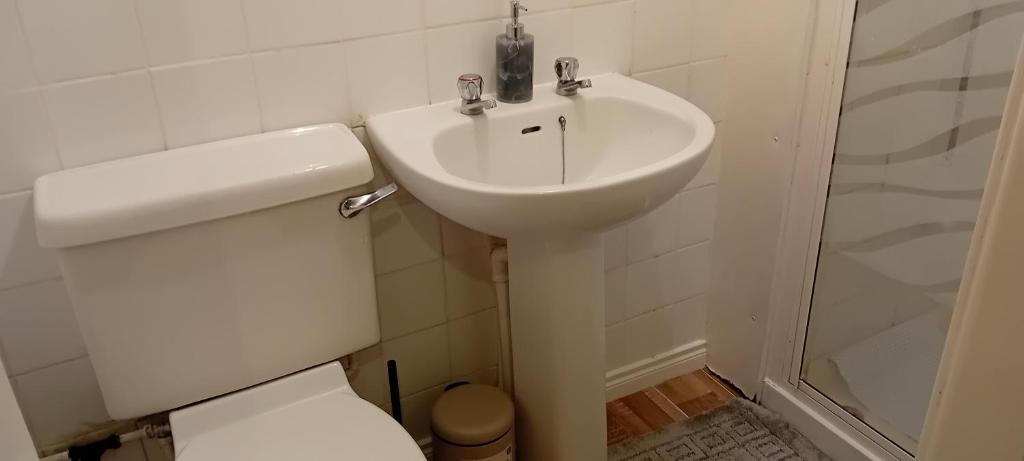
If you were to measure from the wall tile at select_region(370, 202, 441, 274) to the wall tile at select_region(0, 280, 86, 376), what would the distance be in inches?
19.8

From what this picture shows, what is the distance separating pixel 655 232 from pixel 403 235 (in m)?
0.61

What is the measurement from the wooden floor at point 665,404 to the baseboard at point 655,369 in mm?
17

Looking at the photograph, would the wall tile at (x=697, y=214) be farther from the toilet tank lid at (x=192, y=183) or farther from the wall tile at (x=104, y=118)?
the wall tile at (x=104, y=118)

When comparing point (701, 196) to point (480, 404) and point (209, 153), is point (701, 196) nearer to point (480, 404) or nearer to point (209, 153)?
point (480, 404)

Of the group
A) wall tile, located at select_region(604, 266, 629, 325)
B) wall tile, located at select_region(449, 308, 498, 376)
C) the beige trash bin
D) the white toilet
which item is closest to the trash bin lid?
the beige trash bin

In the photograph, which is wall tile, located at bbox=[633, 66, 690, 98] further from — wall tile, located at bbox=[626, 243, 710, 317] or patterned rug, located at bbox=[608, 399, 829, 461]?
patterned rug, located at bbox=[608, 399, 829, 461]

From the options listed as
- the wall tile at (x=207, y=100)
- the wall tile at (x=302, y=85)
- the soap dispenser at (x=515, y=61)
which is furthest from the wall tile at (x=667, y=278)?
the wall tile at (x=207, y=100)

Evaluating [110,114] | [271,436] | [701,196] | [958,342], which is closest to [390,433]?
[271,436]

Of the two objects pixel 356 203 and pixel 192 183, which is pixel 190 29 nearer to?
pixel 192 183

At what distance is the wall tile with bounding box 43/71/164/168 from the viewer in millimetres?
1141

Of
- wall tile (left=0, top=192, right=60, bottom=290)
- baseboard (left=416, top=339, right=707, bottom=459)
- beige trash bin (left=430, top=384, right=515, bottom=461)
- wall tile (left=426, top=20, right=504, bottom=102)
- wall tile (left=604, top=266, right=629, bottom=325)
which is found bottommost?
baseboard (left=416, top=339, right=707, bottom=459)

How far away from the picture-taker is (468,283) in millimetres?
1597

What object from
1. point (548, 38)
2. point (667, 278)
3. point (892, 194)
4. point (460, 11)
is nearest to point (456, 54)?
point (460, 11)

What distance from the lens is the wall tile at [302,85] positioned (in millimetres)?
1254
